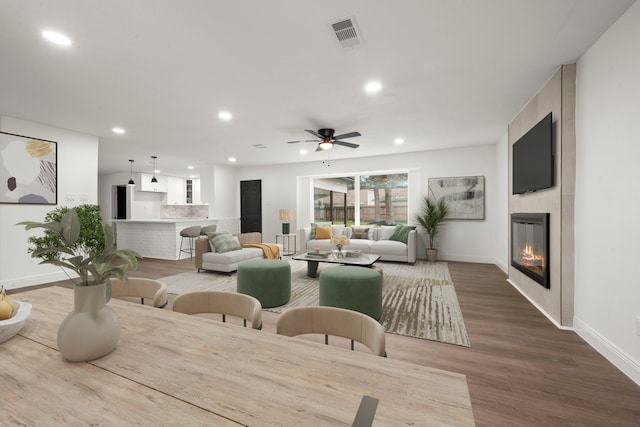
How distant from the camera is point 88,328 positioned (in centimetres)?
88

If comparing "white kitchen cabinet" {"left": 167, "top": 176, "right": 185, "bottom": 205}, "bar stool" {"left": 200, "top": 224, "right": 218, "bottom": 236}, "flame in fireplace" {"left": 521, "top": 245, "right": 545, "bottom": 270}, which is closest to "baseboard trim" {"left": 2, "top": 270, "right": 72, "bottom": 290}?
"bar stool" {"left": 200, "top": 224, "right": 218, "bottom": 236}

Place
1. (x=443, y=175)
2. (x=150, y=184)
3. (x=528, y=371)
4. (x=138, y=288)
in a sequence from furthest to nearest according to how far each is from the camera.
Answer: (x=150, y=184) → (x=443, y=175) → (x=528, y=371) → (x=138, y=288)

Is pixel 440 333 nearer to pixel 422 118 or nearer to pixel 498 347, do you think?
pixel 498 347

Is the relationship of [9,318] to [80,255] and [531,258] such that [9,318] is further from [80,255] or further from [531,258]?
[531,258]

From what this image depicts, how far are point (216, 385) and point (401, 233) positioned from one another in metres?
5.88

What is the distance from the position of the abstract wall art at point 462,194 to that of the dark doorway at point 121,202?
10.4 metres

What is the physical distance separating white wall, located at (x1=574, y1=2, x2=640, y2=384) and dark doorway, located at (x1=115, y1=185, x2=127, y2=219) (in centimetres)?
1210

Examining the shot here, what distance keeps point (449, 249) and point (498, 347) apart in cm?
438

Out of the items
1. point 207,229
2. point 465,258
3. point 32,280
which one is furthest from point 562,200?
point 32,280

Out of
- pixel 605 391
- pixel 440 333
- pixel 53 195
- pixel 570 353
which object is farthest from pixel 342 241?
pixel 53 195

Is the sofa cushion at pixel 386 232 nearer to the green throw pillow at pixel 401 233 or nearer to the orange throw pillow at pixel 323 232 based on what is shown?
the green throw pillow at pixel 401 233

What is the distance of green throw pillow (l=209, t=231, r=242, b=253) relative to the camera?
5047mm

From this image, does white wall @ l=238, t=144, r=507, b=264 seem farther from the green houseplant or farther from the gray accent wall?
the green houseplant

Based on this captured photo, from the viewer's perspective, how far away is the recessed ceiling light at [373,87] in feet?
10.3
